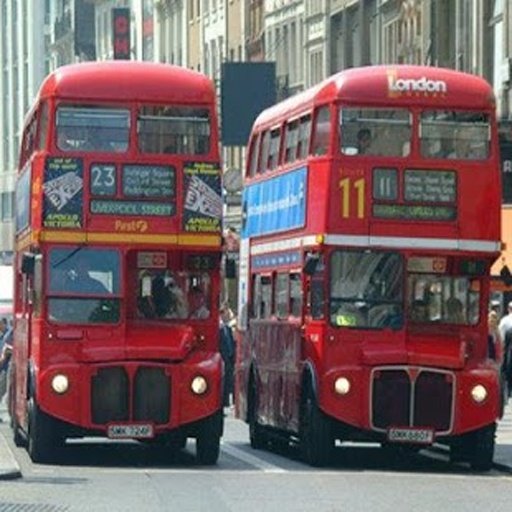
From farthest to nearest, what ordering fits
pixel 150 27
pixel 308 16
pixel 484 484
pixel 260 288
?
1. pixel 150 27
2. pixel 308 16
3. pixel 260 288
4. pixel 484 484

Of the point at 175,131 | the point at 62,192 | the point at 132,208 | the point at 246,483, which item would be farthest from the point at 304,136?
the point at 246,483

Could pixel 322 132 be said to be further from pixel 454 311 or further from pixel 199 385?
pixel 199 385

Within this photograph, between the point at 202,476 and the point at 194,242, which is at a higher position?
the point at 194,242

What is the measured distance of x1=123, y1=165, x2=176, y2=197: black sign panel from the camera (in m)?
29.7

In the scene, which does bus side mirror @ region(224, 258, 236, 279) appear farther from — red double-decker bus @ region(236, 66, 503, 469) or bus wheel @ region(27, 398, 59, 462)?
bus wheel @ region(27, 398, 59, 462)

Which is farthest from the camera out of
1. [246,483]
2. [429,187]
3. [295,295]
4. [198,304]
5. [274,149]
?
[274,149]

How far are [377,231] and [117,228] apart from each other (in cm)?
263

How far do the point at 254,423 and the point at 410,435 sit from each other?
17.0 feet

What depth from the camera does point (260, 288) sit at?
111 ft

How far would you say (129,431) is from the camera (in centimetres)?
2917

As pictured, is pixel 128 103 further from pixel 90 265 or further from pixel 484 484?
pixel 484 484

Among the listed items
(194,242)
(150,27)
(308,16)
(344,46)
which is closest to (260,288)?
(194,242)

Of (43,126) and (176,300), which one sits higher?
(43,126)

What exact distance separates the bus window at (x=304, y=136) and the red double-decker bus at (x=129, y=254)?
4.33 feet
